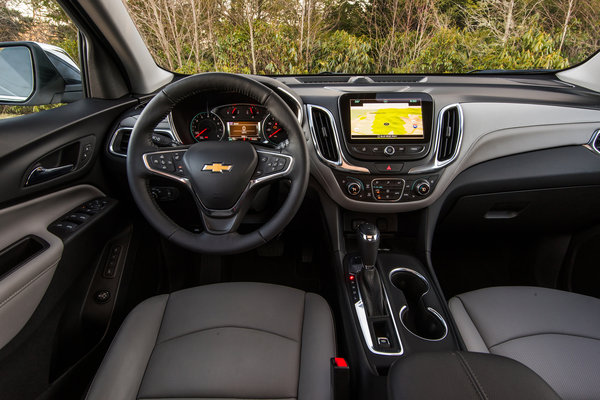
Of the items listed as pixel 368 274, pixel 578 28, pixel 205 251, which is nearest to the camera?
pixel 205 251

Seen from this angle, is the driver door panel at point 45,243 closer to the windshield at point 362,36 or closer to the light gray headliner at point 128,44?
the light gray headliner at point 128,44

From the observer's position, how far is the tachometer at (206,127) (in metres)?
1.59

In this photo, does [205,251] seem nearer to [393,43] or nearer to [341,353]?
[341,353]

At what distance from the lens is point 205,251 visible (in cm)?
114

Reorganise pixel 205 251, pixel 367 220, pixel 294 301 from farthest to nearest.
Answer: pixel 367 220 → pixel 294 301 → pixel 205 251

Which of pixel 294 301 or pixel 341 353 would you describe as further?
pixel 341 353

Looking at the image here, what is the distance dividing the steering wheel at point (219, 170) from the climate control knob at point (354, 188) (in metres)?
0.41

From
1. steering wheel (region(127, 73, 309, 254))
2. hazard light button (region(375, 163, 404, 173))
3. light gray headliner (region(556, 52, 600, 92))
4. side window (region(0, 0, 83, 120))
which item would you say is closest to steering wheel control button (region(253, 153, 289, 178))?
steering wheel (region(127, 73, 309, 254))

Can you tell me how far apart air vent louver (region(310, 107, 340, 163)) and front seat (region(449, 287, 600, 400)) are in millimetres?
778

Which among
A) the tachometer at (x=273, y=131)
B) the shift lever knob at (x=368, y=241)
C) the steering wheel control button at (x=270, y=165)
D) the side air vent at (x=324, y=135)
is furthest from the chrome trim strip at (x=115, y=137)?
the shift lever knob at (x=368, y=241)

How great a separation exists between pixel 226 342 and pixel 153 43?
5.72ft

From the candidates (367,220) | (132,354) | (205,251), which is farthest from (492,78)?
(132,354)

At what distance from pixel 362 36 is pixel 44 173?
207cm

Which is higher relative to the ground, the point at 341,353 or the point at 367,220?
the point at 367,220
